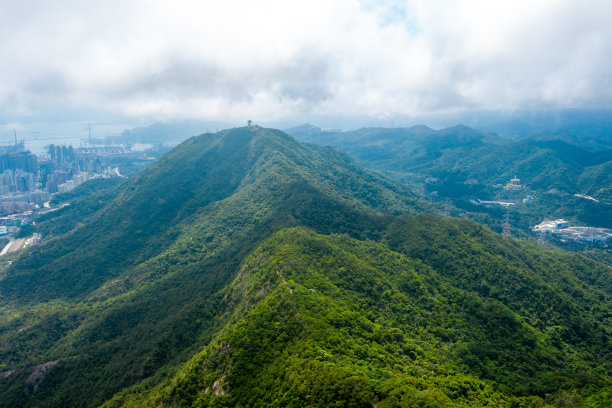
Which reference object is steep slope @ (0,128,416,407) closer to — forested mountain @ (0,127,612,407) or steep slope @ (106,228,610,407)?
forested mountain @ (0,127,612,407)

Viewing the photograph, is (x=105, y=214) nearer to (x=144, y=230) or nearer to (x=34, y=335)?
(x=144, y=230)

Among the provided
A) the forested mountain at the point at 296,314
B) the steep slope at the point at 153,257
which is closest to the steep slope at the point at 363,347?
the forested mountain at the point at 296,314

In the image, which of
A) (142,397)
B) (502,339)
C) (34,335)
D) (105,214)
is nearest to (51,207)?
(105,214)

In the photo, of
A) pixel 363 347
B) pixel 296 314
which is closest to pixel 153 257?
pixel 296 314

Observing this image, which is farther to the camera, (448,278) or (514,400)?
(448,278)

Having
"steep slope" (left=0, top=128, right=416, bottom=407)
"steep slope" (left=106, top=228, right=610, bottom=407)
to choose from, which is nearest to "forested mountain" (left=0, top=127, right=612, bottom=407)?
"steep slope" (left=106, top=228, right=610, bottom=407)

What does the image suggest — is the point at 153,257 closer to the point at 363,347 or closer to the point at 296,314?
the point at 296,314

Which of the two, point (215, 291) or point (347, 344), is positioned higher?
point (347, 344)
